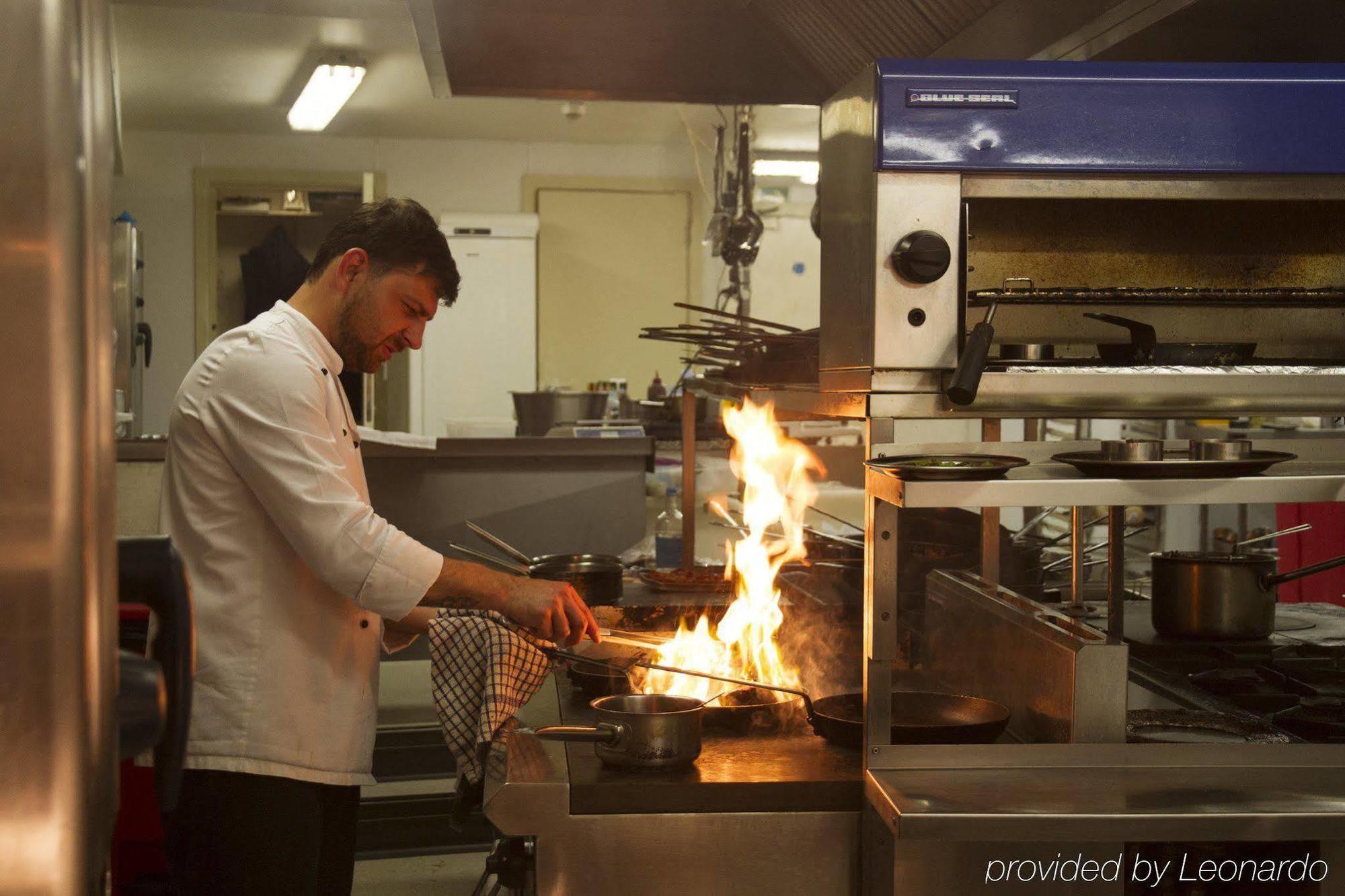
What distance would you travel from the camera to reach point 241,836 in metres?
1.93

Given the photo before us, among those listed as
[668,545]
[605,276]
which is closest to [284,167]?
[605,276]

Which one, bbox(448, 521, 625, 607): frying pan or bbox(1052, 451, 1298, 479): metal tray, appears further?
bbox(448, 521, 625, 607): frying pan

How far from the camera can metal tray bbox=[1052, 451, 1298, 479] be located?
56.2 inches

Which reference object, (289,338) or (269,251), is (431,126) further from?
(289,338)

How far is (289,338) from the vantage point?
6.63 ft

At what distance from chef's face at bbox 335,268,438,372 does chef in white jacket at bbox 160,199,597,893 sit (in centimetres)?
14

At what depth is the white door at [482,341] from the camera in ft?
24.7

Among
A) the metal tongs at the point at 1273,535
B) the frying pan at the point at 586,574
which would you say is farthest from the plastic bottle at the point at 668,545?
the metal tongs at the point at 1273,535

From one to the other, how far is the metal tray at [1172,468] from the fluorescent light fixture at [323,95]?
16.7 ft

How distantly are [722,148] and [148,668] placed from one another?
509 cm

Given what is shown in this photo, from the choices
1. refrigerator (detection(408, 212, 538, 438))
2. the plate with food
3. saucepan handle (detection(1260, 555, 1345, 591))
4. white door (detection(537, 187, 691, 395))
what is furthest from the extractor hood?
white door (detection(537, 187, 691, 395))

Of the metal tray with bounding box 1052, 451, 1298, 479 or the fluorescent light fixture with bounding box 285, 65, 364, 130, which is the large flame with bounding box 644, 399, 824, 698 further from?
the fluorescent light fixture with bounding box 285, 65, 364, 130

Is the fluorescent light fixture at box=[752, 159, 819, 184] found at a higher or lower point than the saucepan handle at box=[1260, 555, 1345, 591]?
higher

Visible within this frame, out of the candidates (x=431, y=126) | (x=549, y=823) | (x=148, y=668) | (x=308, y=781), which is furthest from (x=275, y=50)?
(x=148, y=668)
